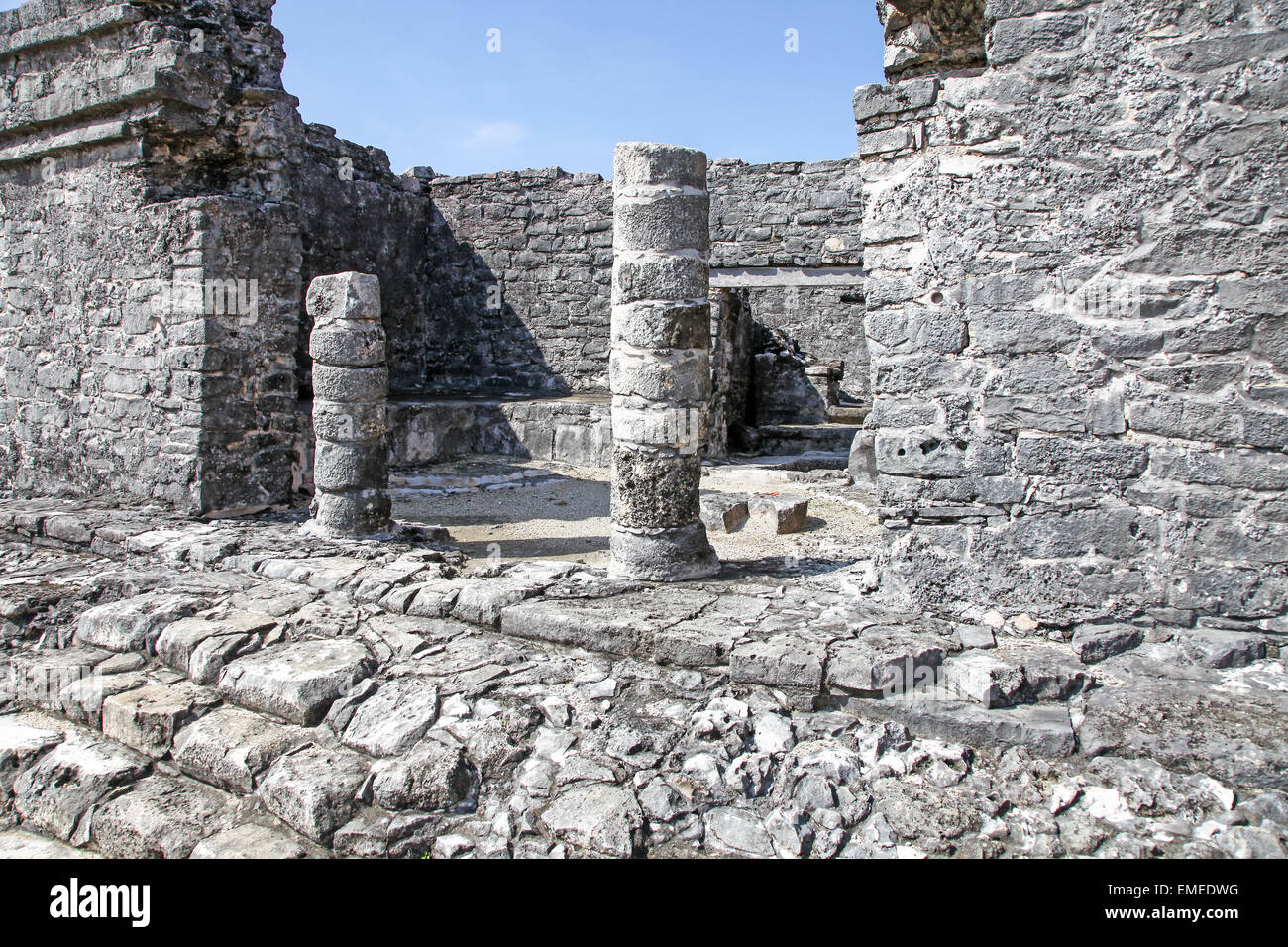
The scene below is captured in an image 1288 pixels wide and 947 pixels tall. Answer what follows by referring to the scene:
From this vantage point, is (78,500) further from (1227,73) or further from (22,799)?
(1227,73)

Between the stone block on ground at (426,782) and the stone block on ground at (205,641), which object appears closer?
the stone block on ground at (426,782)

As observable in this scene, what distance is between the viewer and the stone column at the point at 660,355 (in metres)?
5.35

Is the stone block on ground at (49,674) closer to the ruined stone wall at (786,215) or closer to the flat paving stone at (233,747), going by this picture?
the flat paving stone at (233,747)

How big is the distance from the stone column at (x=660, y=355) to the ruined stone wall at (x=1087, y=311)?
128 cm

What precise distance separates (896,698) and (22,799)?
3664mm

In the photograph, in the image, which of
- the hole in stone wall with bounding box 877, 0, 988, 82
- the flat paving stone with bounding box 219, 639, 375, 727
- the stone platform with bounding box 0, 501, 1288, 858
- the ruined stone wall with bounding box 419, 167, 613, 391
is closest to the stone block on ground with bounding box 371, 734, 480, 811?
the stone platform with bounding box 0, 501, 1288, 858

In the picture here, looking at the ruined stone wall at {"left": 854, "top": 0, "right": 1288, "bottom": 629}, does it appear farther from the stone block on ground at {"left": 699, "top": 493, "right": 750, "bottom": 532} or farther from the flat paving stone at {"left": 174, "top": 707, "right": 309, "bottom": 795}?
the stone block on ground at {"left": 699, "top": 493, "right": 750, "bottom": 532}

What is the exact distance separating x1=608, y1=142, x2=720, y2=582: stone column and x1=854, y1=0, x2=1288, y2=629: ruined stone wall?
1.28 metres

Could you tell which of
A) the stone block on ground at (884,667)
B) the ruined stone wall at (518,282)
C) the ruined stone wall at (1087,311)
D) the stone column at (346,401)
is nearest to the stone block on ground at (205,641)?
the stone column at (346,401)

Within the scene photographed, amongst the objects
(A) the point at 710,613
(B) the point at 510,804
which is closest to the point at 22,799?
(B) the point at 510,804

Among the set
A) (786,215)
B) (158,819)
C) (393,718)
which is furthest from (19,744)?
(786,215)

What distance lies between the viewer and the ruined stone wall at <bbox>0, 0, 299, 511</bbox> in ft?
22.4

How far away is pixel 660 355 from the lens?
5.38 meters

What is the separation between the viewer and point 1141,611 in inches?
157
